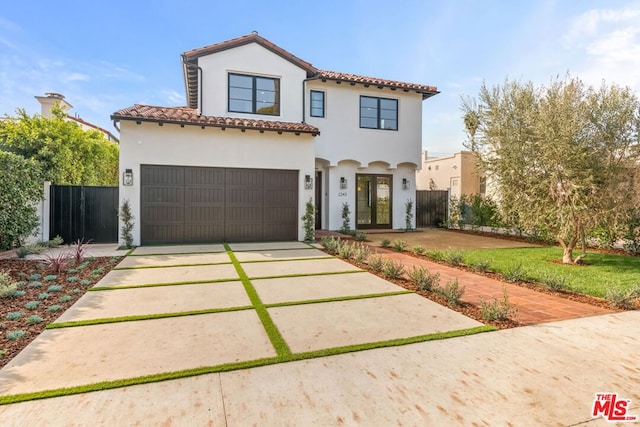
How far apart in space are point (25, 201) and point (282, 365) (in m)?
9.76

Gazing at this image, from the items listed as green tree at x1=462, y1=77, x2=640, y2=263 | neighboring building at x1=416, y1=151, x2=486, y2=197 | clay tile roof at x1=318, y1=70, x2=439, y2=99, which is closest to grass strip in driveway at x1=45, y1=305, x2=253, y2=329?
green tree at x1=462, y1=77, x2=640, y2=263

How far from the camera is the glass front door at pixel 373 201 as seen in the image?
52.2 ft

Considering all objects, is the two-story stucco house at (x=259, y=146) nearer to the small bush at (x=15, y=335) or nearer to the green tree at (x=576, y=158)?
the green tree at (x=576, y=158)

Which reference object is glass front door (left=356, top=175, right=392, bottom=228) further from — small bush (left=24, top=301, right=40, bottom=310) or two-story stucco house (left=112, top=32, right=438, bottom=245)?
small bush (left=24, top=301, right=40, bottom=310)

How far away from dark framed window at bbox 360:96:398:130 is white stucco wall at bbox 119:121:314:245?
4492 mm

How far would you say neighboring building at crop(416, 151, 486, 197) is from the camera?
23586 mm

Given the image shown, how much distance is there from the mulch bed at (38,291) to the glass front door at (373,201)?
1051 cm

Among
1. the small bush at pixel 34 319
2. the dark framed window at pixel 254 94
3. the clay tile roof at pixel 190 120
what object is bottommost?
the small bush at pixel 34 319

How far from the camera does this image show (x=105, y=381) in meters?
2.98

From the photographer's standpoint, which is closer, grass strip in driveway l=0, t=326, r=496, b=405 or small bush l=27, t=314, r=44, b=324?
grass strip in driveway l=0, t=326, r=496, b=405

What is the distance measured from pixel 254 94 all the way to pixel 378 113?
5.98m

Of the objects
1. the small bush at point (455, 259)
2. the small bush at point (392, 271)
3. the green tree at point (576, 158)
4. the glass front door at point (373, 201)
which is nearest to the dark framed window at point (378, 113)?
the glass front door at point (373, 201)

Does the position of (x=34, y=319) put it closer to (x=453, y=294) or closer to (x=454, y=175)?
(x=453, y=294)

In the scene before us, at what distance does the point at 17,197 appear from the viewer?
8656 millimetres
